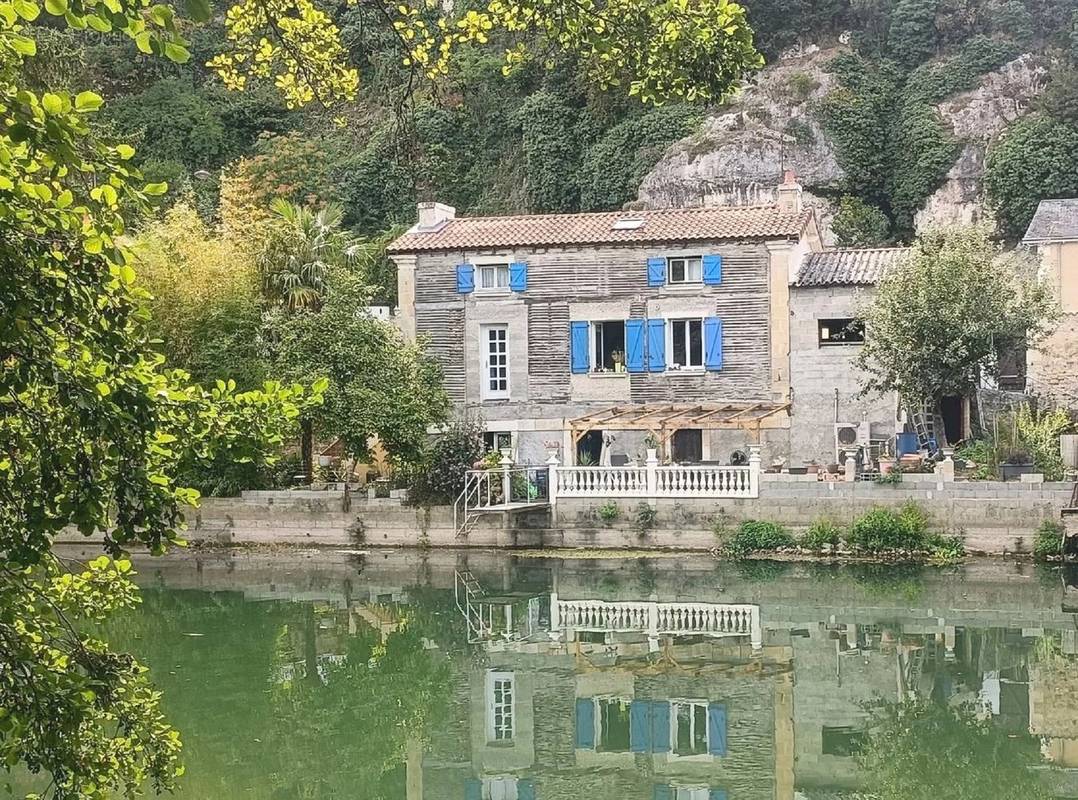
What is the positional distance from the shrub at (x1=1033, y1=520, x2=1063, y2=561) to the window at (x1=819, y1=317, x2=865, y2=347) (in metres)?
7.50

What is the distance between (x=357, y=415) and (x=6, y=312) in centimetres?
2331

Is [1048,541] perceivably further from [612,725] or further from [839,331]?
[612,725]

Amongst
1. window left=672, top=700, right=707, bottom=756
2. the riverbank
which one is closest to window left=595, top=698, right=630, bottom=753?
window left=672, top=700, right=707, bottom=756

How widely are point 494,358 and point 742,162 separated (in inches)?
696

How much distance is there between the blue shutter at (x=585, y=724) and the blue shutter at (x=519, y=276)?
17.2 meters

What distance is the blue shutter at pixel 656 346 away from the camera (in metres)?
31.2

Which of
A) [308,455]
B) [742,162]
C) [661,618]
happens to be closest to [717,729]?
[661,618]

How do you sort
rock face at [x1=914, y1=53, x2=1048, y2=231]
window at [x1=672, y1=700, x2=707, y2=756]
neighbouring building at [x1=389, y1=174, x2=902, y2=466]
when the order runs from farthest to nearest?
rock face at [x1=914, y1=53, x2=1048, y2=231], neighbouring building at [x1=389, y1=174, x2=902, y2=466], window at [x1=672, y1=700, x2=707, y2=756]

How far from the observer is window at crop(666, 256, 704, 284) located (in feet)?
102

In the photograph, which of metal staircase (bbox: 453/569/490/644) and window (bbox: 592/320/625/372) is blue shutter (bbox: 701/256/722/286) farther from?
metal staircase (bbox: 453/569/490/644)

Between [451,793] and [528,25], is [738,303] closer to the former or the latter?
[451,793]

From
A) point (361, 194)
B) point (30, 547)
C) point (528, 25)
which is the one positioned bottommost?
point (30, 547)

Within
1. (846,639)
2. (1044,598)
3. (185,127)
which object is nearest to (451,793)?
(846,639)

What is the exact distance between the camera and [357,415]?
27.3 meters
